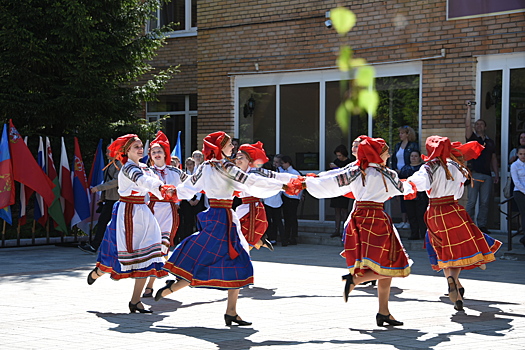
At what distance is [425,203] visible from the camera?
592 inches

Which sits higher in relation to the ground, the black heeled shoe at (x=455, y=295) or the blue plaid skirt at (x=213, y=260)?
the blue plaid skirt at (x=213, y=260)

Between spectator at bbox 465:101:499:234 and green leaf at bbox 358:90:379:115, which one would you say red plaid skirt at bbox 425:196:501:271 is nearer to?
spectator at bbox 465:101:499:234

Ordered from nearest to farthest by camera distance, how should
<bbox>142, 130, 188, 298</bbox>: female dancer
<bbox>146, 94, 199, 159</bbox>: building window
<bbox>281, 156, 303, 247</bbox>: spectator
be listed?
<bbox>142, 130, 188, 298</bbox>: female dancer < <bbox>281, 156, 303, 247</bbox>: spectator < <bbox>146, 94, 199, 159</bbox>: building window

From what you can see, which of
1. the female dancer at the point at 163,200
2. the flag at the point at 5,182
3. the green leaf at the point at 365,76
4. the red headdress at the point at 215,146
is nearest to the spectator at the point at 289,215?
the green leaf at the point at 365,76

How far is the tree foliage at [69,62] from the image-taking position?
58.1 ft

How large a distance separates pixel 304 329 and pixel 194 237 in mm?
1461

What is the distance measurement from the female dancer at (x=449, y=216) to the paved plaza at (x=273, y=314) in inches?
19.8

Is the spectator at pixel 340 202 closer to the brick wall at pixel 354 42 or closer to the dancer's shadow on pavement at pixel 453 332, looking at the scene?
the brick wall at pixel 354 42

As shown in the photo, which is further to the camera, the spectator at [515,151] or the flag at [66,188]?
the flag at [66,188]

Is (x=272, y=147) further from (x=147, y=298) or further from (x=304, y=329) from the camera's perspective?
(x=304, y=329)

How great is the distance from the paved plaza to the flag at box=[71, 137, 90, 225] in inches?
121

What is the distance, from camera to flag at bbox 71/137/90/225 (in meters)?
15.7

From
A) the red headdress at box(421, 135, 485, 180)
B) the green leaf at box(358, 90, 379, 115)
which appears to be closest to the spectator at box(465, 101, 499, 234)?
the green leaf at box(358, 90, 379, 115)

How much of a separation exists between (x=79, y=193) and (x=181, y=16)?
8429mm
